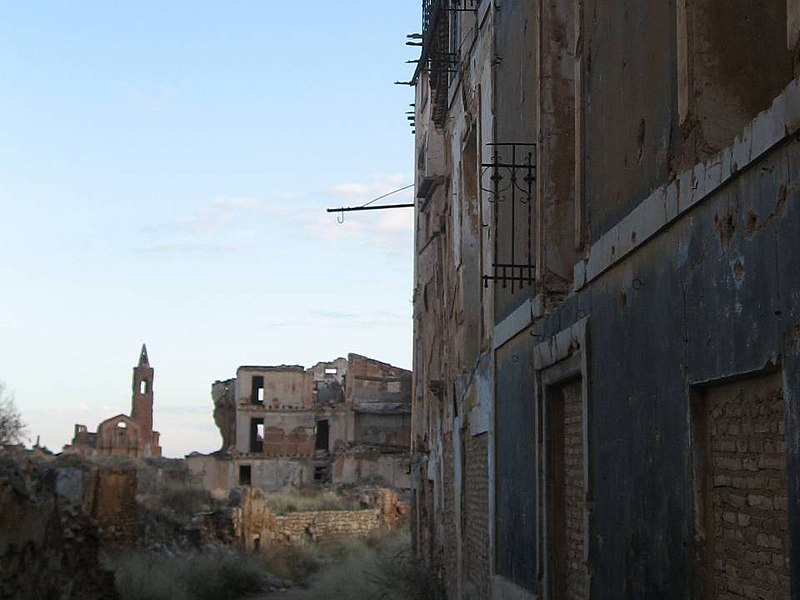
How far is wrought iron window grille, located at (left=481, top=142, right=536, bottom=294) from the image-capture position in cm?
1074

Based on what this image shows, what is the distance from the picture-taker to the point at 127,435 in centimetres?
7825

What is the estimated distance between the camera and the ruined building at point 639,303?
5.32 meters

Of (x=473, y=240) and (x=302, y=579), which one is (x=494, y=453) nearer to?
(x=473, y=240)

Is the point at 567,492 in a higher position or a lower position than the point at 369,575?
higher

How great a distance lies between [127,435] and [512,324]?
229 feet

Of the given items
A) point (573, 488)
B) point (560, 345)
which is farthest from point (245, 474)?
point (560, 345)

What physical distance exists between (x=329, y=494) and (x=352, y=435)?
1482cm

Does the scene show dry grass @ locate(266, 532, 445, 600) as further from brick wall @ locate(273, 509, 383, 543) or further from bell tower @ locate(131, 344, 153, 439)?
bell tower @ locate(131, 344, 153, 439)

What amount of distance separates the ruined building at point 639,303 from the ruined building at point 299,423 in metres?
43.1

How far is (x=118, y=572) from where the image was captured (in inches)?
815

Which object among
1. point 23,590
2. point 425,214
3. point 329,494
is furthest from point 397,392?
point 23,590

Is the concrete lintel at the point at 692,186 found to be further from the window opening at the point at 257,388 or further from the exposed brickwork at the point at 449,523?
the window opening at the point at 257,388

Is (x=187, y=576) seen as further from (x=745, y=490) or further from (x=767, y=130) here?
(x=767, y=130)

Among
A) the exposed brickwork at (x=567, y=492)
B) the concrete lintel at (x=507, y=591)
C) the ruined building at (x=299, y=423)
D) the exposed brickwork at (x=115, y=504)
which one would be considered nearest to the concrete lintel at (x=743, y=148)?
the exposed brickwork at (x=567, y=492)
